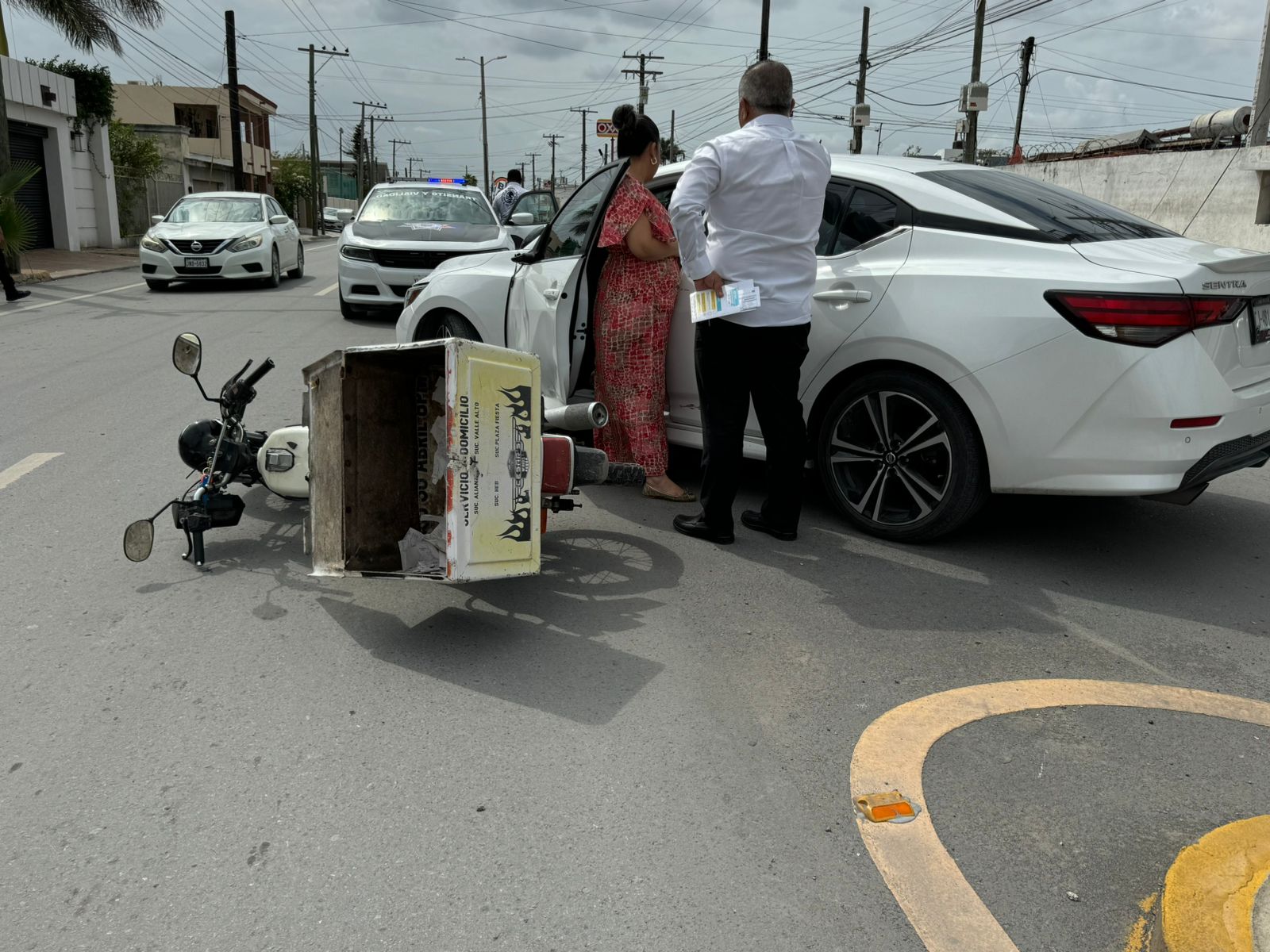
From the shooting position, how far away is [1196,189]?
17578 millimetres

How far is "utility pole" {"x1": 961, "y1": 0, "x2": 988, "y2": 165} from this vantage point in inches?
997

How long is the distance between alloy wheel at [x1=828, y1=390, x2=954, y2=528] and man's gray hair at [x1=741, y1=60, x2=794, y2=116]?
1283mm

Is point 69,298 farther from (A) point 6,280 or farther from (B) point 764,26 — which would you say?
(B) point 764,26

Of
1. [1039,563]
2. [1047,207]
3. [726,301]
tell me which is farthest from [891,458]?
[1047,207]

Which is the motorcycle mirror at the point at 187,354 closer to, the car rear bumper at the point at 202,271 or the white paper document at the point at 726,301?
the white paper document at the point at 726,301

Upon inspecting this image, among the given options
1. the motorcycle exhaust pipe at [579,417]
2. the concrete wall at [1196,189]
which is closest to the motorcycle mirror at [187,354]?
the motorcycle exhaust pipe at [579,417]

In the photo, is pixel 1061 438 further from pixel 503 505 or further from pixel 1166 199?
pixel 1166 199

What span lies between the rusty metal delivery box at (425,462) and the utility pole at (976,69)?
24.2 meters

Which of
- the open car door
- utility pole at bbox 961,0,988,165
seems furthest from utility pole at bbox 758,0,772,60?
the open car door

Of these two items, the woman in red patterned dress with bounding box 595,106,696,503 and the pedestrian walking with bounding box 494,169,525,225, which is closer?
the woman in red patterned dress with bounding box 595,106,696,503

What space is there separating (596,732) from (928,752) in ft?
3.10

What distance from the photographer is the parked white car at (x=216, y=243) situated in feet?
51.8

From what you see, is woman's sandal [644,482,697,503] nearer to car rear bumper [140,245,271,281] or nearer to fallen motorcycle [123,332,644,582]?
fallen motorcycle [123,332,644,582]

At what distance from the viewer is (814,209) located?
4508mm
